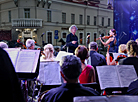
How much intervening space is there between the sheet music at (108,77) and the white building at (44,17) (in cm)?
1579

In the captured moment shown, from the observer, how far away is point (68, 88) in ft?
5.79

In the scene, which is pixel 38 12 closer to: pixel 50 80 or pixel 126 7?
pixel 126 7

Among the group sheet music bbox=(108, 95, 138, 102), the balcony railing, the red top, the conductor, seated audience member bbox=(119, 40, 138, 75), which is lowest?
the red top

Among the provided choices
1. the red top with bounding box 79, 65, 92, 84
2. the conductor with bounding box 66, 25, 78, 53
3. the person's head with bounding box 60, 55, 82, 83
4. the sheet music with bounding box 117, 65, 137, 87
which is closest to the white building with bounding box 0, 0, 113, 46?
the conductor with bounding box 66, 25, 78, 53

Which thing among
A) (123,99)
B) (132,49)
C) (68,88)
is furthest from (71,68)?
(132,49)

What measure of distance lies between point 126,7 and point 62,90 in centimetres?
794

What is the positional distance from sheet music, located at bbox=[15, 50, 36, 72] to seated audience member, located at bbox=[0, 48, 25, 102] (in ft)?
5.22

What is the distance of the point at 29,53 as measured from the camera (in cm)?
259

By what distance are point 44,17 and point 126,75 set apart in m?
20.6

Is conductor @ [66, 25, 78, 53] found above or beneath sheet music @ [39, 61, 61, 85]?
above

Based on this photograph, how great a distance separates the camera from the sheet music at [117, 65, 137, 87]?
7.97ft

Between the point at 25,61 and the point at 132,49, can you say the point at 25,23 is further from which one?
the point at 25,61

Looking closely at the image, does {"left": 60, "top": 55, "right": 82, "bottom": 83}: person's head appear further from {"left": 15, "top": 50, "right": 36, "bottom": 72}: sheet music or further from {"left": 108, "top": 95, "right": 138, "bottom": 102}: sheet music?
{"left": 15, "top": 50, "right": 36, "bottom": 72}: sheet music

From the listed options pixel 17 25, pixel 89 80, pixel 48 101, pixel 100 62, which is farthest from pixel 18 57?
pixel 17 25
